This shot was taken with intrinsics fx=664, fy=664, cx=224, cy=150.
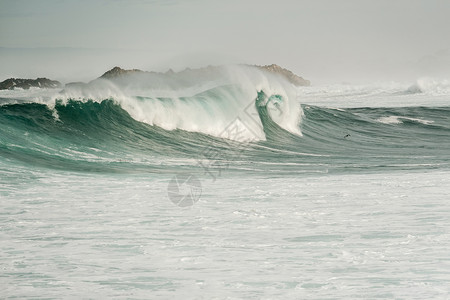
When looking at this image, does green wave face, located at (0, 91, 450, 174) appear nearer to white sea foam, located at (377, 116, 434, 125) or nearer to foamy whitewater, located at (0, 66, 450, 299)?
foamy whitewater, located at (0, 66, 450, 299)

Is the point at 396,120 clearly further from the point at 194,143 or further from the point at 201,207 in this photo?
the point at 201,207

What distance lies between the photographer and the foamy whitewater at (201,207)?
4066 millimetres

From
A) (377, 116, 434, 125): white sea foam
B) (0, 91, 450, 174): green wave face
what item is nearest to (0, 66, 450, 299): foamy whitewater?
(0, 91, 450, 174): green wave face

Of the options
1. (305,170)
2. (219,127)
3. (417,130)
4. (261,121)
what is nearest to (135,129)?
(219,127)

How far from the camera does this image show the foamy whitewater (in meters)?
4.07

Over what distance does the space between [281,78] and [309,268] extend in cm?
1502

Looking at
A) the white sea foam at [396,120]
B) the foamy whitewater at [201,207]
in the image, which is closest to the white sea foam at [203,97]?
the foamy whitewater at [201,207]

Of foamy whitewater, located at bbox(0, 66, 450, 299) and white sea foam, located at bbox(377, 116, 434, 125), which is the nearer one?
foamy whitewater, located at bbox(0, 66, 450, 299)

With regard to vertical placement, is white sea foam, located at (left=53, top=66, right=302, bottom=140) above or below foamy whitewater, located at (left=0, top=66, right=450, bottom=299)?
above

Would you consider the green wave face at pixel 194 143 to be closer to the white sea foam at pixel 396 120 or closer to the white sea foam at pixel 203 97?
the white sea foam at pixel 203 97

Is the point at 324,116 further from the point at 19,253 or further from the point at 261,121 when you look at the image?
the point at 19,253

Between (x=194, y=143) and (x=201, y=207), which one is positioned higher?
(x=194, y=143)

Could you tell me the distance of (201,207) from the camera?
20.7 feet

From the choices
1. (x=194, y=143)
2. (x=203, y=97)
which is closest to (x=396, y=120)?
(x=203, y=97)
